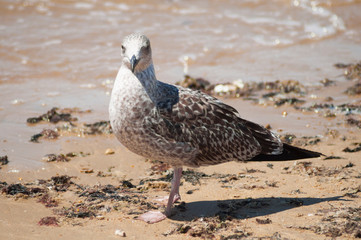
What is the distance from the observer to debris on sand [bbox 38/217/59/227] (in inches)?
198

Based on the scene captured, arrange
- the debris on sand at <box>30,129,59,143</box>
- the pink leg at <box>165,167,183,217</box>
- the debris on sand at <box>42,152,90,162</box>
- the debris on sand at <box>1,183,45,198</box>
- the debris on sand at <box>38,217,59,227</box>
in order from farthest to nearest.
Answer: the debris on sand at <box>30,129,59,143</box> → the debris on sand at <box>42,152,90,162</box> → the debris on sand at <box>1,183,45,198</box> → the pink leg at <box>165,167,183,217</box> → the debris on sand at <box>38,217,59,227</box>

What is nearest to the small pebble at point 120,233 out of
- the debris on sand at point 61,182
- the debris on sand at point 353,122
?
the debris on sand at point 61,182

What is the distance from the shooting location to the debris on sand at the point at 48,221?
502 centimetres

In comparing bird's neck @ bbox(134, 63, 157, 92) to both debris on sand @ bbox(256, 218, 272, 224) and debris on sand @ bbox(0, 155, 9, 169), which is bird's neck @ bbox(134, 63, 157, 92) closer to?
debris on sand @ bbox(256, 218, 272, 224)

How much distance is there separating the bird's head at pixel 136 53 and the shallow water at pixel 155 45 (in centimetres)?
239

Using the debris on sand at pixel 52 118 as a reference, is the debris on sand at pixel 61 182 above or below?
below

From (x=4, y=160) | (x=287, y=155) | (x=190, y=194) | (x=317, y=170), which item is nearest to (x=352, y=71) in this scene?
(x=317, y=170)

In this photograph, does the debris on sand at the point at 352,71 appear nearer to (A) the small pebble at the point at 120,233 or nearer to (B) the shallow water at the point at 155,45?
(B) the shallow water at the point at 155,45

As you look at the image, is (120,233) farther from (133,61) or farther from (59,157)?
(59,157)

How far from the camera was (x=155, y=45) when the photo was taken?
12742mm

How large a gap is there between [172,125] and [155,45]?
7754mm

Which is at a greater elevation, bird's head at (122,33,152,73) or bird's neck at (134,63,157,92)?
bird's head at (122,33,152,73)

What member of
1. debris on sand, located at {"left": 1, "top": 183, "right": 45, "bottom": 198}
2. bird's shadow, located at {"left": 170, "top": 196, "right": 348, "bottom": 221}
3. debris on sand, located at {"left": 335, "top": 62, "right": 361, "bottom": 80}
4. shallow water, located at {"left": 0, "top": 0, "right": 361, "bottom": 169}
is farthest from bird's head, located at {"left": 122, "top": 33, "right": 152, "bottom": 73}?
debris on sand, located at {"left": 335, "top": 62, "right": 361, "bottom": 80}

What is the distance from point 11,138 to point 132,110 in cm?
316
